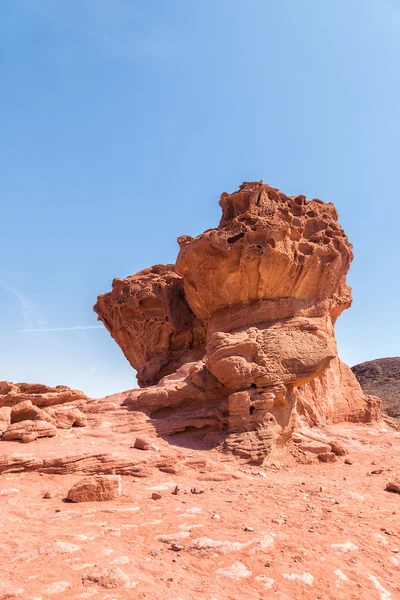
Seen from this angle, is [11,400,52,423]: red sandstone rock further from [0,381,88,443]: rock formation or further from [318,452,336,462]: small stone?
[318,452,336,462]: small stone

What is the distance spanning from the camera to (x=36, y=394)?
1233 centimetres

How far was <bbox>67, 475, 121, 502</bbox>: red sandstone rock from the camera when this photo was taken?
647cm

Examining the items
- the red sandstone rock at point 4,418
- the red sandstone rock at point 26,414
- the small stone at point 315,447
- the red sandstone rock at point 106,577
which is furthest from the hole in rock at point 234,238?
the red sandstone rock at point 106,577

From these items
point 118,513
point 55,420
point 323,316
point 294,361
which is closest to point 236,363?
point 294,361

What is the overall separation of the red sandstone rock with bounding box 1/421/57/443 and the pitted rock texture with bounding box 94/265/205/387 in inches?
472

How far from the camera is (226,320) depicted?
703 inches

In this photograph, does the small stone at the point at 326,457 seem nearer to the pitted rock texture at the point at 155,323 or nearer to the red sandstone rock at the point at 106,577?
the red sandstone rock at the point at 106,577

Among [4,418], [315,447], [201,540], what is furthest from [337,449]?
[4,418]

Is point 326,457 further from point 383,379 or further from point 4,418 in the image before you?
point 383,379

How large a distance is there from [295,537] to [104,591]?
2.75 metres

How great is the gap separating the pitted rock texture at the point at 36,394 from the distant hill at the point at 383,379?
26024 mm

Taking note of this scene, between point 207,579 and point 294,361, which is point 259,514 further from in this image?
point 294,361

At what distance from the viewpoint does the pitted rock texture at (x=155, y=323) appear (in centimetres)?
2161

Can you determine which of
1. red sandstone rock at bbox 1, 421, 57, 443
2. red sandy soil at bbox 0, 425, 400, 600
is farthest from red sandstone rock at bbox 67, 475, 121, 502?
red sandstone rock at bbox 1, 421, 57, 443
